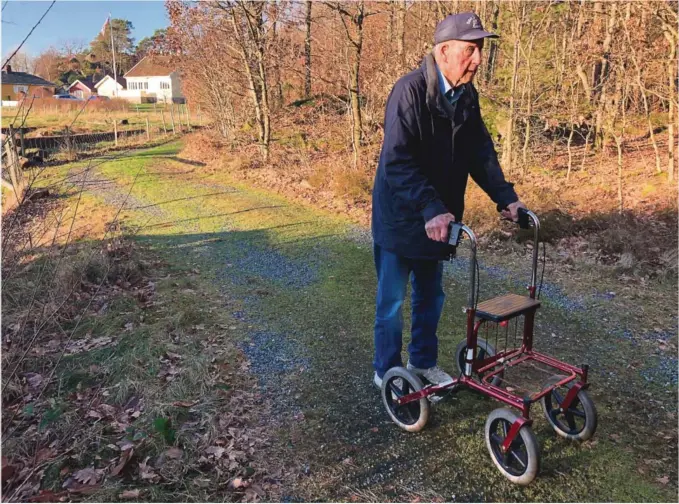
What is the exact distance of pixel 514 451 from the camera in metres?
2.87

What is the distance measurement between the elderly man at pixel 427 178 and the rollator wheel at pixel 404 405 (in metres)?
0.18

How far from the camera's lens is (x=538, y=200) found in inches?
324

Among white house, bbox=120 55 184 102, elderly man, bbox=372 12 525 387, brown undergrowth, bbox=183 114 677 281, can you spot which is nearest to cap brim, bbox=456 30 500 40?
elderly man, bbox=372 12 525 387

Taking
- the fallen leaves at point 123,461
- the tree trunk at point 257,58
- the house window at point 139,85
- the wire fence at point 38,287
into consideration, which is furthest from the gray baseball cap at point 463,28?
the house window at point 139,85

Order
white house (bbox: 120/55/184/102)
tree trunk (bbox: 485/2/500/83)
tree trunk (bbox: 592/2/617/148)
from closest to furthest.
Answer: tree trunk (bbox: 592/2/617/148), tree trunk (bbox: 485/2/500/83), white house (bbox: 120/55/184/102)

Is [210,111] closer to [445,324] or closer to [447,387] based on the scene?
[445,324]

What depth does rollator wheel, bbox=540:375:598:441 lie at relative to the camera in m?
3.03

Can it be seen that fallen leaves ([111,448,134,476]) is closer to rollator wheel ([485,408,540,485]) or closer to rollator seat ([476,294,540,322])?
rollator wheel ([485,408,540,485])

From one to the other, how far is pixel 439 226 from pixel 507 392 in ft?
3.81

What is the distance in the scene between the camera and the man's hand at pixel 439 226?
272 centimetres

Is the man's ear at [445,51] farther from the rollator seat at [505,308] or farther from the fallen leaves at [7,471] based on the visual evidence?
the fallen leaves at [7,471]

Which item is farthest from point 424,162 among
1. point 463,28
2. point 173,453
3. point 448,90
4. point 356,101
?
point 356,101

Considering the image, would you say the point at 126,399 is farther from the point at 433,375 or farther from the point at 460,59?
the point at 460,59

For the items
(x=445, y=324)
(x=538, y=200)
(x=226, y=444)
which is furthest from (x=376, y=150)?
(x=226, y=444)
